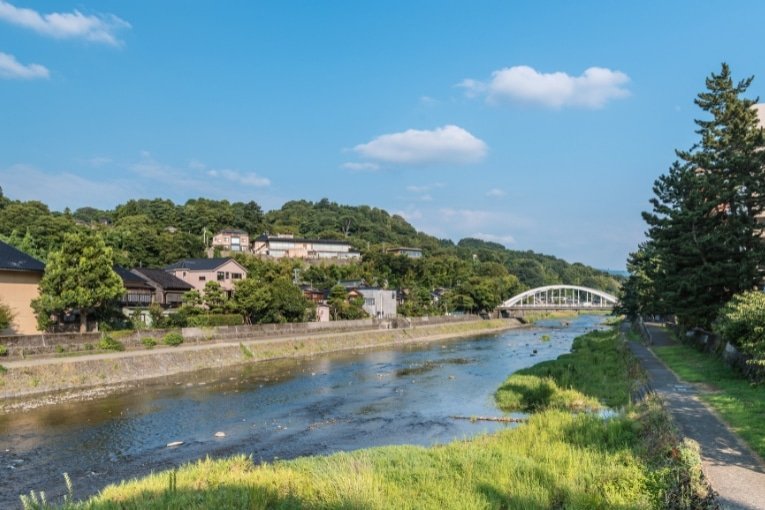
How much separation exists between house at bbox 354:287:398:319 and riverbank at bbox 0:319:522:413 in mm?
15740

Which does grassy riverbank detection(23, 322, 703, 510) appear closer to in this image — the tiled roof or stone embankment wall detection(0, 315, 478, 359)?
stone embankment wall detection(0, 315, 478, 359)

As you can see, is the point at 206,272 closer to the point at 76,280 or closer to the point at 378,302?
the point at 378,302

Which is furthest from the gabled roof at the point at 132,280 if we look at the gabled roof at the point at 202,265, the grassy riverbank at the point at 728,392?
the grassy riverbank at the point at 728,392

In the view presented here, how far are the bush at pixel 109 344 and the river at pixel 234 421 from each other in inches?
168

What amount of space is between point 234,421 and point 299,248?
257 feet

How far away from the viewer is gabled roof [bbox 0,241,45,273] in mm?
28469

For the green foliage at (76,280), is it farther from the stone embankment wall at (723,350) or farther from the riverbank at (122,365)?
the stone embankment wall at (723,350)

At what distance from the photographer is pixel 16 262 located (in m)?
29.2

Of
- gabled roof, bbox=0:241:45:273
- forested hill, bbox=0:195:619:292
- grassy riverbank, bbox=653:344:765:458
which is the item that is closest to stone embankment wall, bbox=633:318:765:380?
grassy riverbank, bbox=653:344:765:458

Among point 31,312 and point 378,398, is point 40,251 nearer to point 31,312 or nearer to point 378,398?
point 31,312

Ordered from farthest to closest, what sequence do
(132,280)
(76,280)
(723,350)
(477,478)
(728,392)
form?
1. (132,280)
2. (76,280)
3. (723,350)
4. (728,392)
5. (477,478)

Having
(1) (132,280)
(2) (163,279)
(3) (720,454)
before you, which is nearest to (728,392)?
(3) (720,454)

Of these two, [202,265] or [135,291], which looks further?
[202,265]

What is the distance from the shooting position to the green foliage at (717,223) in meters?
20.0
